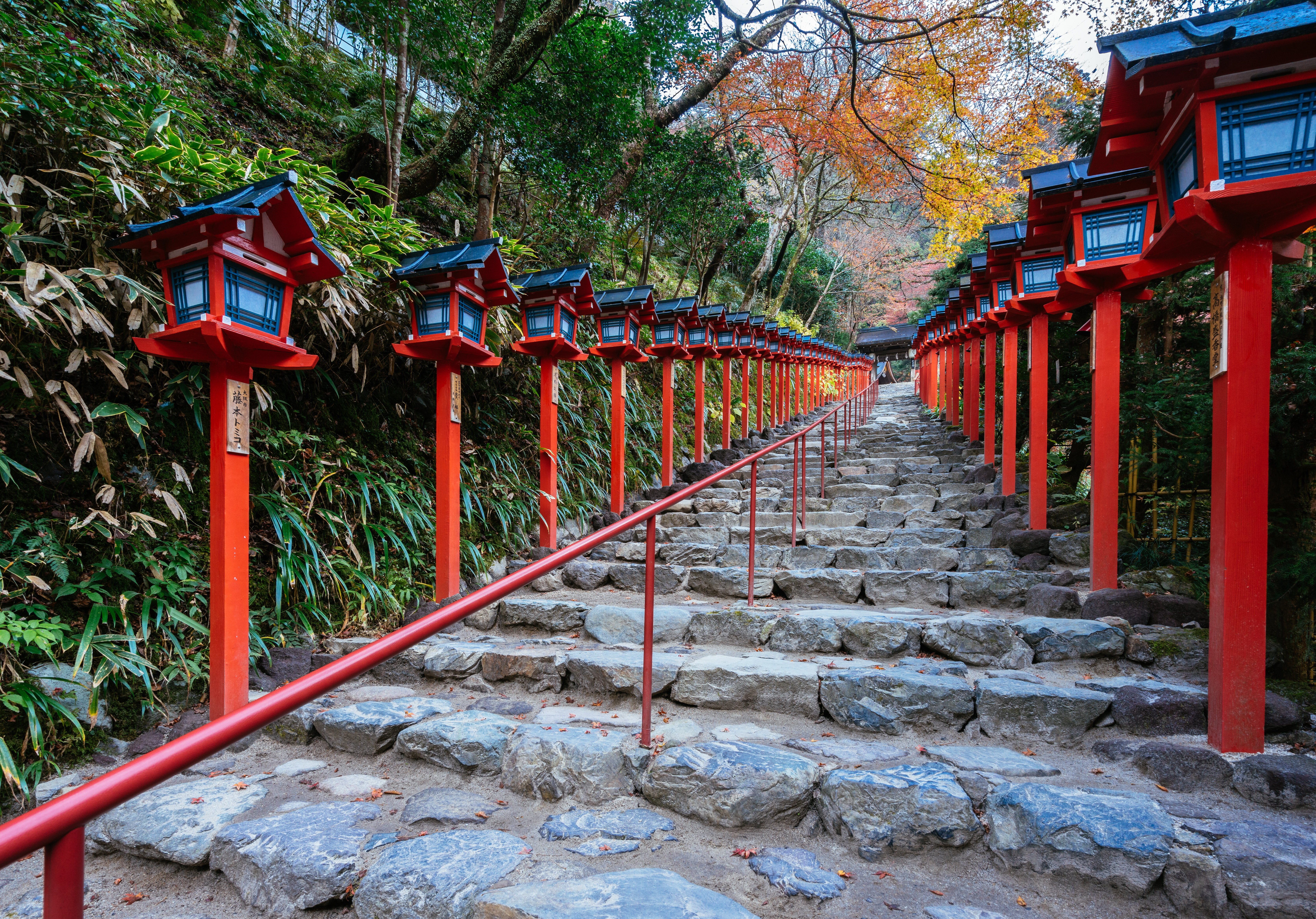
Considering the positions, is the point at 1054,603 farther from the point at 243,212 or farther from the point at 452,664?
the point at 243,212

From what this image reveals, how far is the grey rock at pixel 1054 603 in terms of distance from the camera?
2887 millimetres

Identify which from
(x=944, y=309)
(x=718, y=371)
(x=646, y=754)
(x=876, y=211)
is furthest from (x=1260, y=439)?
(x=876, y=211)

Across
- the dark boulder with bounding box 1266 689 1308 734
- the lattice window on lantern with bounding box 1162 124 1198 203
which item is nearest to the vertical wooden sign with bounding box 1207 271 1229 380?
the lattice window on lantern with bounding box 1162 124 1198 203

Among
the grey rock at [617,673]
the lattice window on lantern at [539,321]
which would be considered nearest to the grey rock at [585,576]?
the grey rock at [617,673]

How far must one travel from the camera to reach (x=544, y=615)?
3316 millimetres

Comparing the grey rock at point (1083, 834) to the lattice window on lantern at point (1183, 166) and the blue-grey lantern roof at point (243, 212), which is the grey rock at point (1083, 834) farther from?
the blue-grey lantern roof at point (243, 212)

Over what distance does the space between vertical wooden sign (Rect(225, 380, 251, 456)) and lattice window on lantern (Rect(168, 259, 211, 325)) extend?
269 millimetres

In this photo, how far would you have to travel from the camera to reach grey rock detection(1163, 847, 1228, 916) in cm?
145

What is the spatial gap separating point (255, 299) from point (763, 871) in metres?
2.58

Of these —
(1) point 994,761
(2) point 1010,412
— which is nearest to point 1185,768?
(1) point 994,761

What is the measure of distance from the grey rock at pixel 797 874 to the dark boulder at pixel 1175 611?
2.07m

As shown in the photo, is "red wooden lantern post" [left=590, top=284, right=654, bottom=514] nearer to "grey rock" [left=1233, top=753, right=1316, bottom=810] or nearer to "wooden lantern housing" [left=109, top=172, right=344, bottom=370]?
"wooden lantern housing" [left=109, top=172, right=344, bottom=370]

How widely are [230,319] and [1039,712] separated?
320cm

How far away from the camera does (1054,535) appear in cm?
351
